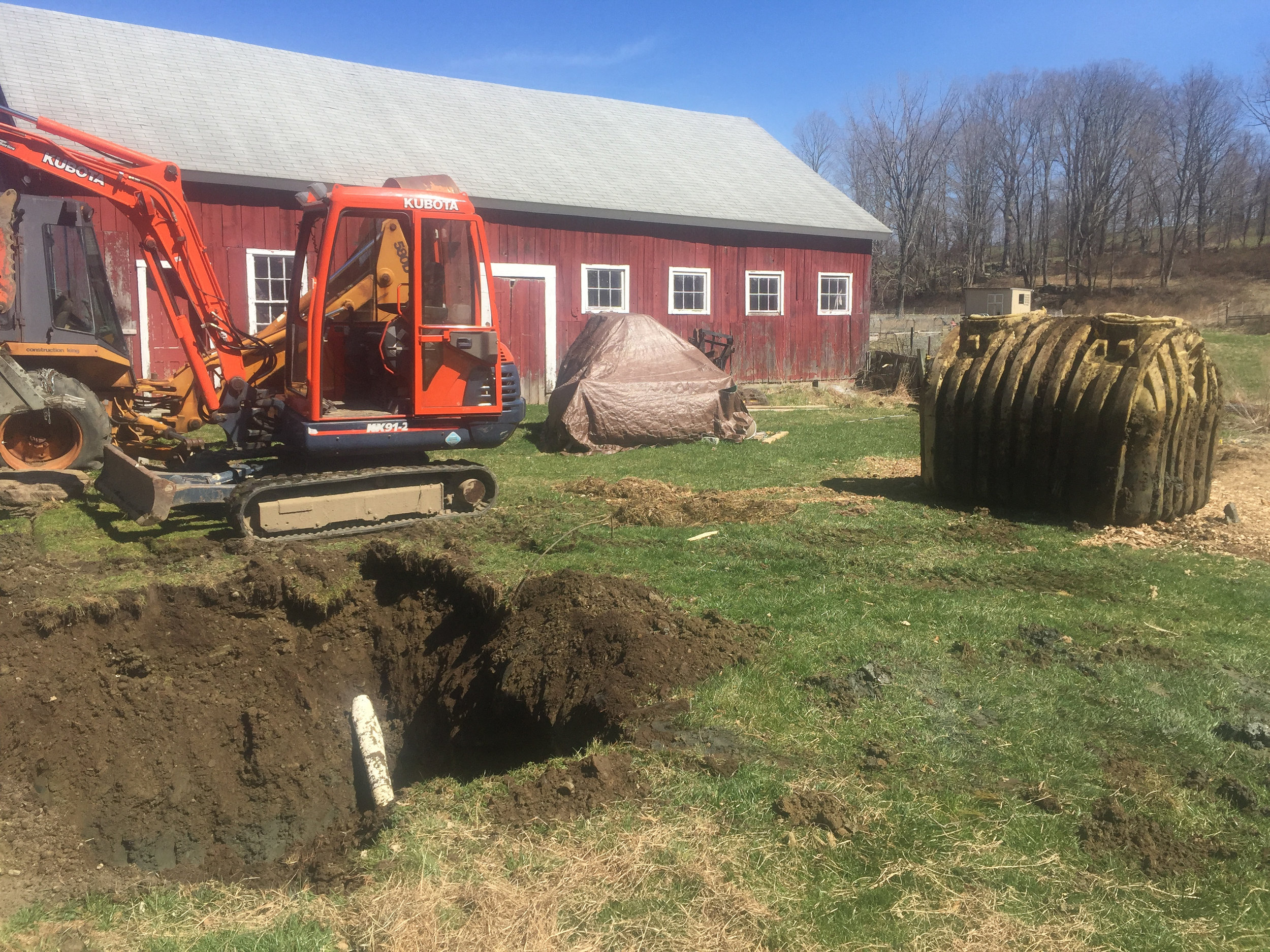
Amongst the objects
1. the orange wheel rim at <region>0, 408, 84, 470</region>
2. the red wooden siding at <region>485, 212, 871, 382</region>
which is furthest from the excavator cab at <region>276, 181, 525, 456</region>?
the red wooden siding at <region>485, 212, 871, 382</region>

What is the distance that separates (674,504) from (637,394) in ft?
13.6

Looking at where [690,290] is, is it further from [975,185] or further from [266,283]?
[975,185]

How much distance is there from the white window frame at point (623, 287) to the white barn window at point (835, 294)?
4927mm

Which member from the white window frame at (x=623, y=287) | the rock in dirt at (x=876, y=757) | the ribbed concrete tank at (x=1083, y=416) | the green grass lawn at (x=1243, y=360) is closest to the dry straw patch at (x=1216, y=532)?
the ribbed concrete tank at (x=1083, y=416)

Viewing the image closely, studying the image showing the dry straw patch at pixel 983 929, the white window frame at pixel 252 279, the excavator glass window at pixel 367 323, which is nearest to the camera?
the dry straw patch at pixel 983 929

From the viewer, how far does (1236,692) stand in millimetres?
→ 4492

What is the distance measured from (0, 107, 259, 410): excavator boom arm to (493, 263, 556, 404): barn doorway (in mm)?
8103

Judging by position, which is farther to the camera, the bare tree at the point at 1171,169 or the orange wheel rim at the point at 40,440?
the bare tree at the point at 1171,169

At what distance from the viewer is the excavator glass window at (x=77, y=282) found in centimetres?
936

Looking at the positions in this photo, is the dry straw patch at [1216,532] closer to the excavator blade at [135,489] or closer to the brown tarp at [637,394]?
the brown tarp at [637,394]

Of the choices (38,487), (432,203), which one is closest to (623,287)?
(432,203)

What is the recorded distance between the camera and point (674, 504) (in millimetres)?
8531

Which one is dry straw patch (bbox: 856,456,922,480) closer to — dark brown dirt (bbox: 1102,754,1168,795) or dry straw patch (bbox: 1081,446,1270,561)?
dry straw patch (bbox: 1081,446,1270,561)

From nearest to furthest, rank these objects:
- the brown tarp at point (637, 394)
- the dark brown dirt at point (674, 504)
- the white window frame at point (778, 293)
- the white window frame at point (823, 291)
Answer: the dark brown dirt at point (674, 504) < the brown tarp at point (637, 394) < the white window frame at point (778, 293) < the white window frame at point (823, 291)
